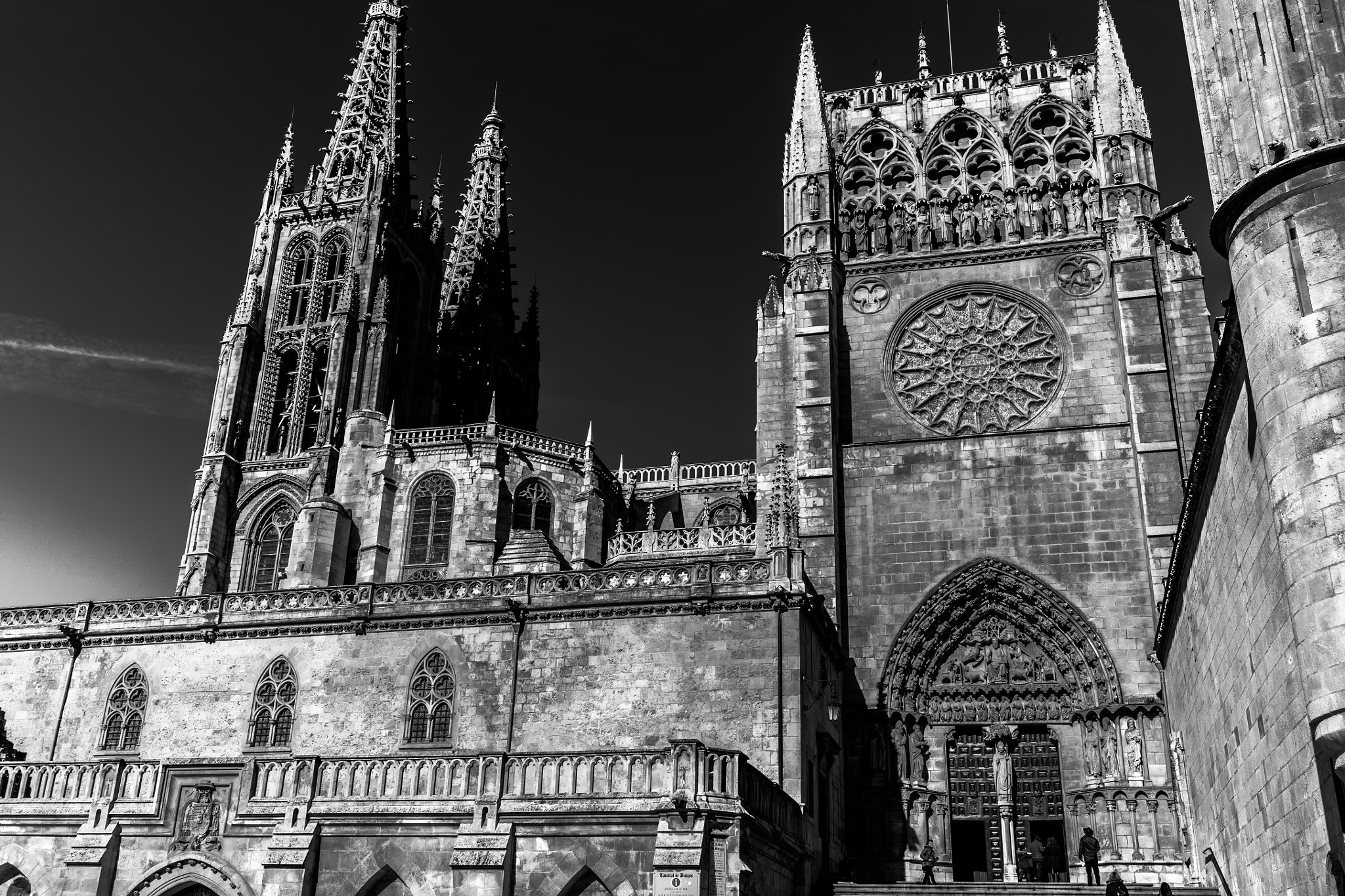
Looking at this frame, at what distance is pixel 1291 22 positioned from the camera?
43.1 feet

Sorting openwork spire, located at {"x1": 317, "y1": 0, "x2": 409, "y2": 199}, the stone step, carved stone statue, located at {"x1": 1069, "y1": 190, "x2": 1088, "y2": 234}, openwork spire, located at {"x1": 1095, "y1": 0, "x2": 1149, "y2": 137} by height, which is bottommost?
the stone step

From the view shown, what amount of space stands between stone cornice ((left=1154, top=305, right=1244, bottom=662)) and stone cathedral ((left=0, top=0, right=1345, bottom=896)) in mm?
113

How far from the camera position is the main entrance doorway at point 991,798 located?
27.8 meters

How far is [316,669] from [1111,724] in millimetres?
17223

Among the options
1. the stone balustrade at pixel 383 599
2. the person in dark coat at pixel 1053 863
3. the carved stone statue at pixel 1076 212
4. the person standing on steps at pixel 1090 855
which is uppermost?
the carved stone statue at pixel 1076 212

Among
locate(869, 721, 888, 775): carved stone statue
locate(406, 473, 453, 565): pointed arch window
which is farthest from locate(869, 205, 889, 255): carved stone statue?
locate(406, 473, 453, 565): pointed arch window

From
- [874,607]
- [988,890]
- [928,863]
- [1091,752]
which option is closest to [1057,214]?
[874,607]

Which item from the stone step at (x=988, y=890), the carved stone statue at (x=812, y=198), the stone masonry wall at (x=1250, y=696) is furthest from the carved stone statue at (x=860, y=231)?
the stone step at (x=988, y=890)

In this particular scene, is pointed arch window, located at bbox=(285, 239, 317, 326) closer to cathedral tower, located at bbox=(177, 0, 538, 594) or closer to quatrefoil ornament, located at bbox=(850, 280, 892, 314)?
cathedral tower, located at bbox=(177, 0, 538, 594)

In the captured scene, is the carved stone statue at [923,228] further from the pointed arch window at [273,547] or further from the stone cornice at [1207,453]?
the pointed arch window at [273,547]

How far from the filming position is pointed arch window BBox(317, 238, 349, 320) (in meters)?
53.3

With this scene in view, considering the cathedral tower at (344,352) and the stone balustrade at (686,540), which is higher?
the cathedral tower at (344,352)

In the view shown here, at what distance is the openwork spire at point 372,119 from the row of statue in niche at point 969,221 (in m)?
28.8

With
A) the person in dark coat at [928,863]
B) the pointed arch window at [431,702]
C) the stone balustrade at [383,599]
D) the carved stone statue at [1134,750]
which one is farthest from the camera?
the carved stone statue at [1134,750]
